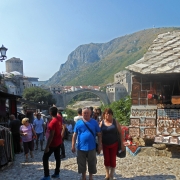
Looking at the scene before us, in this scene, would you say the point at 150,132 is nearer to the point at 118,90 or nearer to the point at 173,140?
the point at 173,140

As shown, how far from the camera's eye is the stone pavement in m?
5.36

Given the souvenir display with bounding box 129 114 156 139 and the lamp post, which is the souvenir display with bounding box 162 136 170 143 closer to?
the souvenir display with bounding box 129 114 156 139

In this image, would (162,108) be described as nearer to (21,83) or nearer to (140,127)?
(140,127)

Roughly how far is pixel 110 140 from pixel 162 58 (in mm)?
3581

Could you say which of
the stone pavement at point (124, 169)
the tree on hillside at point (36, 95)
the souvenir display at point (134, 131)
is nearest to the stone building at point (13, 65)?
the tree on hillside at point (36, 95)

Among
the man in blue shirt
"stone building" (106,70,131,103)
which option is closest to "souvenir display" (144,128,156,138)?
the man in blue shirt

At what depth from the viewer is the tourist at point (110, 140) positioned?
4902mm

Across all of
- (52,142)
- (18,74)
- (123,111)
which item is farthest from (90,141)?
(18,74)

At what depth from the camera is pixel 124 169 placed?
5.90 meters

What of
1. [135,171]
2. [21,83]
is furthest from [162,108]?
[21,83]

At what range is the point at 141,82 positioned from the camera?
296 inches

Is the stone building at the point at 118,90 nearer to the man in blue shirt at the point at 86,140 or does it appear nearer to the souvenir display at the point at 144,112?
the souvenir display at the point at 144,112

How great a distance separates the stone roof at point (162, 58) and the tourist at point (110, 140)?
7.79ft

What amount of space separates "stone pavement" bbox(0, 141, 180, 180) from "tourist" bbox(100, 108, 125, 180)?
47cm
